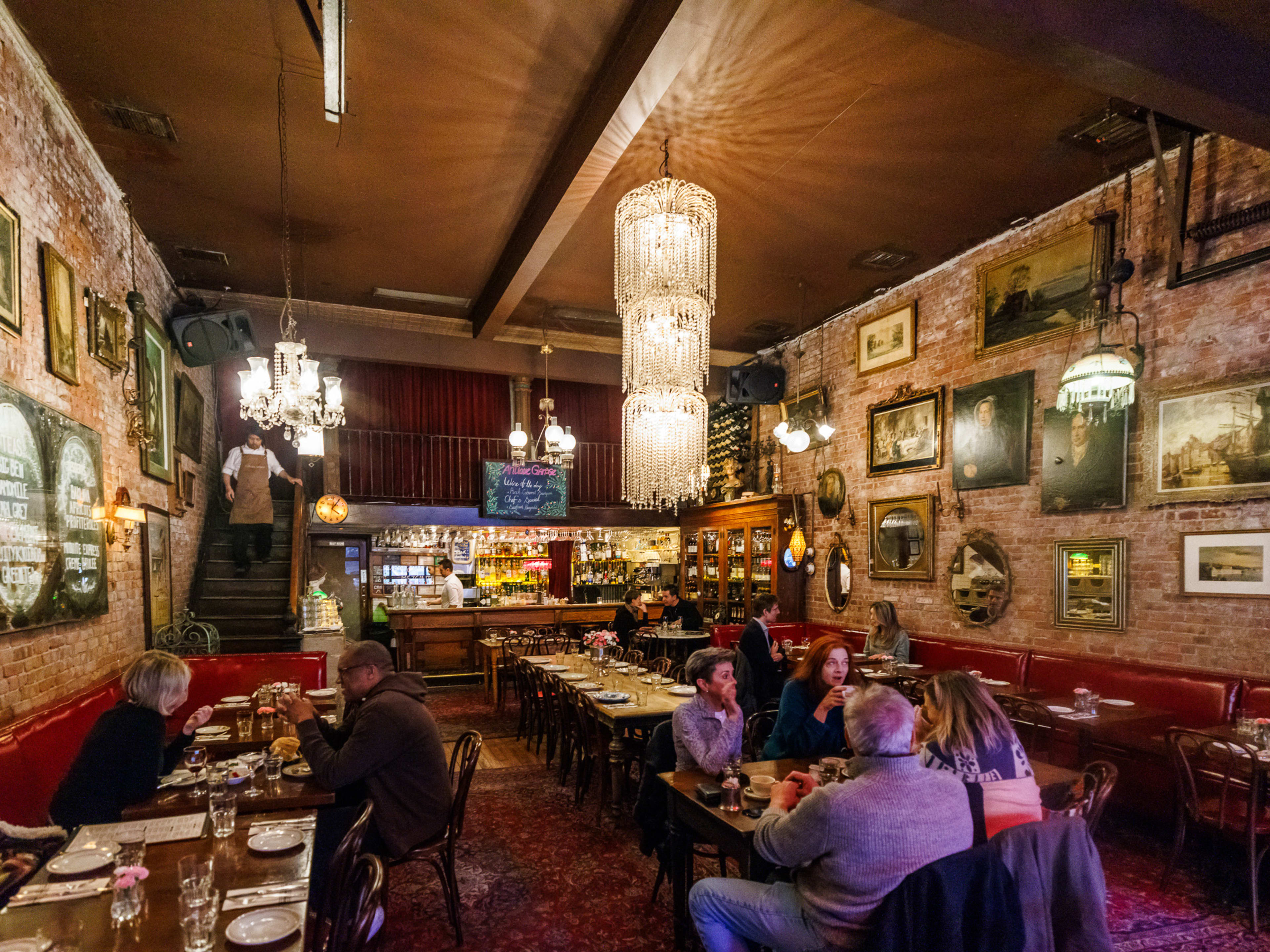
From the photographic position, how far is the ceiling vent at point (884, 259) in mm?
7258

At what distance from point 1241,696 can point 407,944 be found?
5311 mm

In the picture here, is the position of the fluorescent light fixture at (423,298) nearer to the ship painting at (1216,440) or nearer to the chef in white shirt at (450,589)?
the chef in white shirt at (450,589)

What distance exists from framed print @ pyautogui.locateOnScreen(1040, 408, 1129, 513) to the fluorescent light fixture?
22.1 feet

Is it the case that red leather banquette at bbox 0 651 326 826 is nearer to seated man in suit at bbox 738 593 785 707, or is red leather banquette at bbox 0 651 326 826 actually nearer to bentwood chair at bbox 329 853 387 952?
bentwood chair at bbox 329 853 387 952

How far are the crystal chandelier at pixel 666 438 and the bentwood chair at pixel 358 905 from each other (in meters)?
4.89

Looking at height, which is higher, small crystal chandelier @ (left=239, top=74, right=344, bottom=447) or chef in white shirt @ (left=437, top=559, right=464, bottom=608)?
small crystal chandelier @ (left=239, top=74, right=344, bottom=447)

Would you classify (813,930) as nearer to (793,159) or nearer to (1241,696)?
(1241,696)

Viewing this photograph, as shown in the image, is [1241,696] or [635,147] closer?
[1241,696]

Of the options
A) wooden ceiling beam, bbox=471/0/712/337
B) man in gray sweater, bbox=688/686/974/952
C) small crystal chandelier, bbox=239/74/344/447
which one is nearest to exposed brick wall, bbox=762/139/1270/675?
wooden ceiling beam, bbox=471/0/712/337

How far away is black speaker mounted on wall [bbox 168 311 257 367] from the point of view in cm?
746

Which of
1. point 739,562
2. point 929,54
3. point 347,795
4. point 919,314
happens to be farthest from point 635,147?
point 739,562

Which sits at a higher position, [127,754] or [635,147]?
[635,147]

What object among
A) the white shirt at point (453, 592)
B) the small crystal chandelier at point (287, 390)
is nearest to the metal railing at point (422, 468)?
the white shirt at point (453, 592)

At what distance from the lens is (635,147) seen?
543 cm
